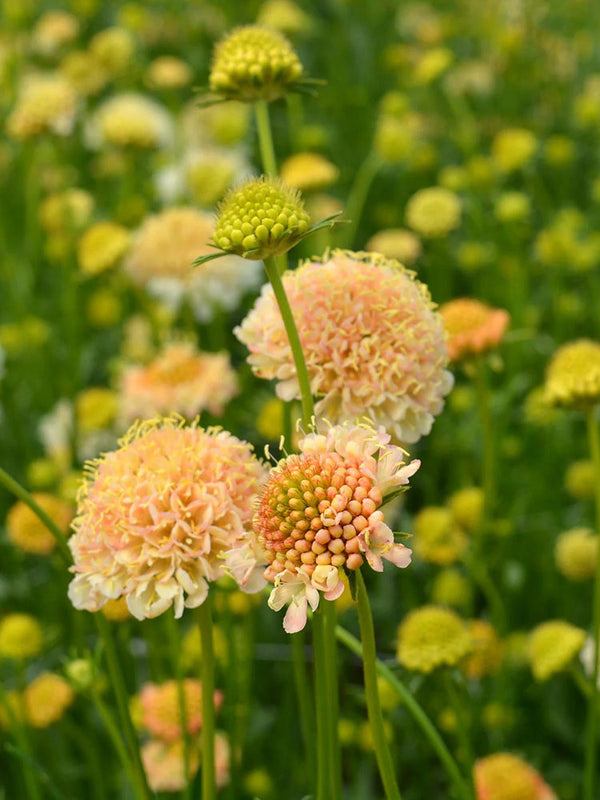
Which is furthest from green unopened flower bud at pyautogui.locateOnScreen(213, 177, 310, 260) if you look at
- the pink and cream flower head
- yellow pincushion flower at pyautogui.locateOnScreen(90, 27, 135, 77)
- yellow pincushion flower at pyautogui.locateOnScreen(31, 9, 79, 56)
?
yellow pincushion flower at pyautogui.locateOnScreen(31, 9, 79, 56)

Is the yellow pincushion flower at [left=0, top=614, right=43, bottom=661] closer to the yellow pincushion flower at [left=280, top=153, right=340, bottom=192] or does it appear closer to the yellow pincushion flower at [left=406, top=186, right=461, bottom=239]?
the yellow pincushion flower at [left=280, top=153, right=340, bottom=192]

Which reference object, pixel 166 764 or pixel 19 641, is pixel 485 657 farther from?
pixel 19 641

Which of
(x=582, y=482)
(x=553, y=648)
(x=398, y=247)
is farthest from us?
(x=398, y=247)

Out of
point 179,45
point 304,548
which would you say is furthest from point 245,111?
point 304,548

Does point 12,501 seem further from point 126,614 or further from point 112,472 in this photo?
point 112,472

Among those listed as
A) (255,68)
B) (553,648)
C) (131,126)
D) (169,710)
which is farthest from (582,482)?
(131,126)

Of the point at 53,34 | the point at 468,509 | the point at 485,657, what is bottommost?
the point at 485,657

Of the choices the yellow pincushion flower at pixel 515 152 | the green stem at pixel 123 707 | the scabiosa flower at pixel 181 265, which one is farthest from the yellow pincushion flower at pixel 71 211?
the green stem at pixel 123 707
